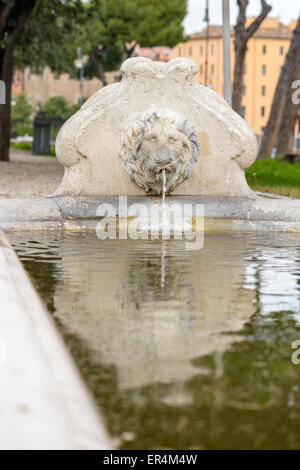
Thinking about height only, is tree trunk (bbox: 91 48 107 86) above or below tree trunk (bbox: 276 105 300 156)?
above

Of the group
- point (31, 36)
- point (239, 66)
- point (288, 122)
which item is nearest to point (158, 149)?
point (288, 122)

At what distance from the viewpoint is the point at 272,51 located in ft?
364

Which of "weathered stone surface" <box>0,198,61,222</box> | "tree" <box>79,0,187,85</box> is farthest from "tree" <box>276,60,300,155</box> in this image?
"tree" <box>79,0,187,85</box>

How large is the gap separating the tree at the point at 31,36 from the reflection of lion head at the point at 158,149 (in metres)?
15.3

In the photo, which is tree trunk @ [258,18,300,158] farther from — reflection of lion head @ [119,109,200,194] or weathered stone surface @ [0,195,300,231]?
reflection of lion head @ [119,109,200,194]

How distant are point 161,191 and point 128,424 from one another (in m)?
6.16

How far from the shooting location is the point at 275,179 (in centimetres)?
1675

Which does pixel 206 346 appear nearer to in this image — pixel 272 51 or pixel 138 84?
pixel 138 84

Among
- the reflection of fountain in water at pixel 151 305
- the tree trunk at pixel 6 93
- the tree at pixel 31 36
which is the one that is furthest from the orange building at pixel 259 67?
the reflection of fountain in water at pixel 151 305

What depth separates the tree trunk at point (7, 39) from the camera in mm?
22859

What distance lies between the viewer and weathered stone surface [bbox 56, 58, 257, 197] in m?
8.68

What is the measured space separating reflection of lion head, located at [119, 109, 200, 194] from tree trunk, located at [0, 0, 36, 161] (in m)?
15.3

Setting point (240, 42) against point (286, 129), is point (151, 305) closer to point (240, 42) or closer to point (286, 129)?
point (286, 129)

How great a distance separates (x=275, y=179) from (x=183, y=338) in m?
13.3
